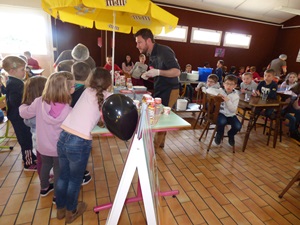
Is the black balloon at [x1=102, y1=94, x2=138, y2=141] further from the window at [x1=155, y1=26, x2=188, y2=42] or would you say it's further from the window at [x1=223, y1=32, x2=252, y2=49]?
the window at [x1=223, y1=32, x2=252, y2=49]

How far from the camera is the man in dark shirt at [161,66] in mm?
2563

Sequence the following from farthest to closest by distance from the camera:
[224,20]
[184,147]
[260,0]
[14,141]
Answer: [224,20] < [260,0] < [184,147] < [14,141]

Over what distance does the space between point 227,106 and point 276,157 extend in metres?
1.14

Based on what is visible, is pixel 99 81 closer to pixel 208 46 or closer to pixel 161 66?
pixel 161 66

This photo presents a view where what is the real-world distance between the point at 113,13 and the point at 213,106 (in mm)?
2100

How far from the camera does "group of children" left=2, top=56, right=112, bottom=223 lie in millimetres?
1451

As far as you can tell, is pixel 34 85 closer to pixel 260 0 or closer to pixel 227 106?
pixel 227 106

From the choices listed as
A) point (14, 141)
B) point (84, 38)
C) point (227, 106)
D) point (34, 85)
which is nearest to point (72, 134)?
point (34, 85)

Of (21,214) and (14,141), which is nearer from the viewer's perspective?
(21,214)

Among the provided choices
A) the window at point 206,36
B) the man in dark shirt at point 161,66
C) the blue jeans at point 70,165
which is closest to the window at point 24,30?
the window at point 206,36

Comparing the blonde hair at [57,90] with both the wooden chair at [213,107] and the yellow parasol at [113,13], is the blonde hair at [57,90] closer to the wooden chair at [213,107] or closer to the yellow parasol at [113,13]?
the yellow parasol at [113,13]

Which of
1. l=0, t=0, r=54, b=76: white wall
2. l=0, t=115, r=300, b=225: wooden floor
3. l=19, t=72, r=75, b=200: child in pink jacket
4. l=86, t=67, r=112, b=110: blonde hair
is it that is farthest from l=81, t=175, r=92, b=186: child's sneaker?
l=0, t=0, r=54, b=76: white wall

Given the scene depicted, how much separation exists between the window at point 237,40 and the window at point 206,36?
1.33 ft

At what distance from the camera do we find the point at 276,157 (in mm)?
3178
